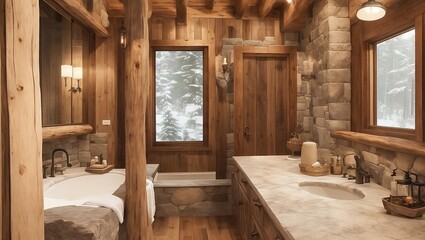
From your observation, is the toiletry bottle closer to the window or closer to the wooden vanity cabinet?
the wooden vanity cabinet

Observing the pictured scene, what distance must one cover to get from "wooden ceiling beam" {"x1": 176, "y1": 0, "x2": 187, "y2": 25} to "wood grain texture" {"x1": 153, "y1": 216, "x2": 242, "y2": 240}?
2.68m

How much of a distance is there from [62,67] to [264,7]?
104 inches

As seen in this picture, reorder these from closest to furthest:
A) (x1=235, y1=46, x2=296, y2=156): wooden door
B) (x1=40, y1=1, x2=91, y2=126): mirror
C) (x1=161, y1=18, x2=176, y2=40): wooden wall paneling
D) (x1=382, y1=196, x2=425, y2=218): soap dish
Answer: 1. (x1=382, y1=196, x2=425, y2=218): soap dish
2. (x1=40, y1=1, x2=91, y2=126): mirror
3. (x1=235, y1=46, x2=296, y2=156): wooden door
4. (x1=161, y1=18, x2=176, y2=40): wooden wall paneling

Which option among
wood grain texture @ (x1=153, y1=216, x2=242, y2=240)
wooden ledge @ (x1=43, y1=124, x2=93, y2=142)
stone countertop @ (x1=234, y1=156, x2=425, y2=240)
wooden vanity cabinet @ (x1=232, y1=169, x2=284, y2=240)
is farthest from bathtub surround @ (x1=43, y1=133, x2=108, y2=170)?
stone countertop @ (x1=234, y1=156, x2=425, y2=240)

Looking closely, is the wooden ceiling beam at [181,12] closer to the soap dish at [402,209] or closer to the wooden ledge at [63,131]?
the wooden ledge at [63,131]

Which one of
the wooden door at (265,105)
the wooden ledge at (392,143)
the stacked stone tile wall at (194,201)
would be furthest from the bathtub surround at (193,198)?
the wooden ledge at (392,143)

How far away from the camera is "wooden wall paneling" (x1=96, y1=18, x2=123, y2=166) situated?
445 centimetres

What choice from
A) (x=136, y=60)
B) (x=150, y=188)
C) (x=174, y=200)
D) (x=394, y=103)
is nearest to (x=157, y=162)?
(x=174, y=200)

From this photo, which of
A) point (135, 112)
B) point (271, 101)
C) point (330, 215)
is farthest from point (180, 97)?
point (330, 215)

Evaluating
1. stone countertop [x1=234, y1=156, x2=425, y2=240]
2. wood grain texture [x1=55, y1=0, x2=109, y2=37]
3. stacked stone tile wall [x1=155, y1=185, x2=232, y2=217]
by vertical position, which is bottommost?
stacked stone tile wall [x1=155, y1=185, x2=232, y2=217]

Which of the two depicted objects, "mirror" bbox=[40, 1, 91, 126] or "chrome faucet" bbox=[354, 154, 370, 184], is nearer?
"chrome faucet" bbox=[354, 154, 370, 184]

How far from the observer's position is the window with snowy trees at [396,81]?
2.24 meters

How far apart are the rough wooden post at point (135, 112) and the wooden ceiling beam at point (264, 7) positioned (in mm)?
2036

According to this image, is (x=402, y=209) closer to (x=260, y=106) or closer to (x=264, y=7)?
(x=260, y=106)
